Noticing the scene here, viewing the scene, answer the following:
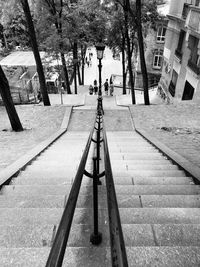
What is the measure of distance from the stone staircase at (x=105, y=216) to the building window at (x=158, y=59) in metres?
29.1

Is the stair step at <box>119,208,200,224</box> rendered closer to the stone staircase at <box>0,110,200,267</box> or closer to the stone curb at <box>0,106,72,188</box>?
the stone staircase at <box>0,110,200,267</box>

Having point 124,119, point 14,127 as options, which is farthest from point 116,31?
point 14,127

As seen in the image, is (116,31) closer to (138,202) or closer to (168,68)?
(168,68)

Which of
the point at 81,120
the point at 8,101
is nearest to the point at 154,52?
the point at 81,120

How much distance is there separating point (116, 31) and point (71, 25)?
167 inches

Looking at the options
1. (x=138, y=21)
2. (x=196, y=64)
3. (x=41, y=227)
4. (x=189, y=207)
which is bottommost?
(x=196, y=64)

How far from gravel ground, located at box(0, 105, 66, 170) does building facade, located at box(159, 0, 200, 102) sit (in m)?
9.18

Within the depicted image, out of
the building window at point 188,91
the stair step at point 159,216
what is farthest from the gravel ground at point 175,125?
the building window at point 188,91

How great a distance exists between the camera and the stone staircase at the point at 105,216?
2010mm

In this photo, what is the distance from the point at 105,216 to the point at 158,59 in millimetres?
32059

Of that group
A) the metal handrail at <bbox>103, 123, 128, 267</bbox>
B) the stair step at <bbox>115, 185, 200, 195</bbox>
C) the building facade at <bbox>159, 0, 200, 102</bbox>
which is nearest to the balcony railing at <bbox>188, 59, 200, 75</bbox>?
the building facade at <bbox>159, 0, 200, 102</bbox>

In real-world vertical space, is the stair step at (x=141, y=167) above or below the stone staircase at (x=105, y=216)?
below

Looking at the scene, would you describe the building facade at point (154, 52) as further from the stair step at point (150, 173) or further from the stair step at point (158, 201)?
the stair step at point (158, 201)

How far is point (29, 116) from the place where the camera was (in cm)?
1266
